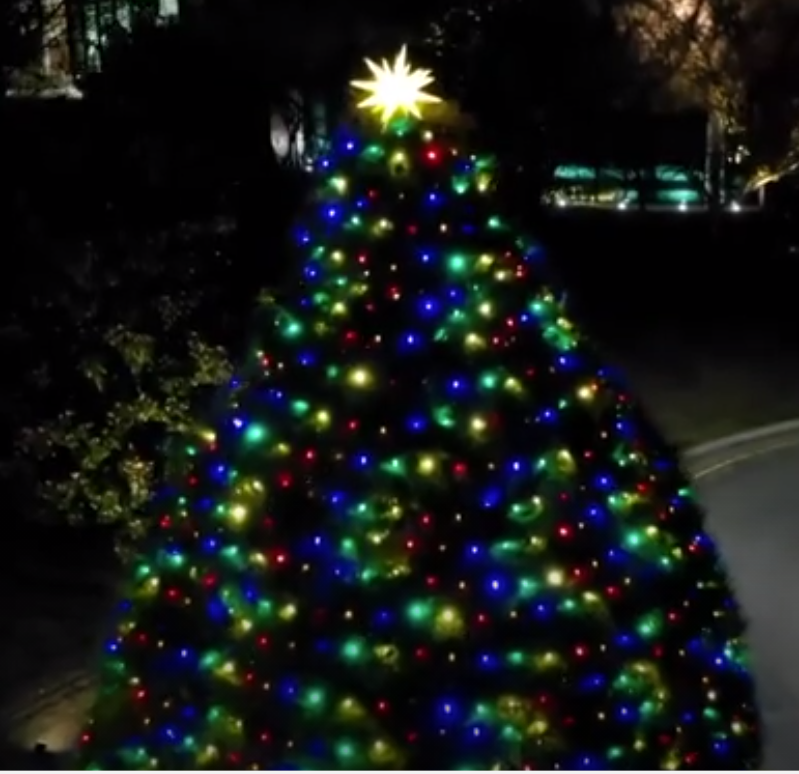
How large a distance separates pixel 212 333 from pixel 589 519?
5614 mm

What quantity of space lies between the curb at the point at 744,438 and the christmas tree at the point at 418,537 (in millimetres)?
8779

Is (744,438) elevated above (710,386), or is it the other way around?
(744,438)

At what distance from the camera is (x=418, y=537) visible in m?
5.34

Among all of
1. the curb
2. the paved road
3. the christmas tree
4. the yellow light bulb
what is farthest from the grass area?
the yellow light bulb

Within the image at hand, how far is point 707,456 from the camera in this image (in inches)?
564

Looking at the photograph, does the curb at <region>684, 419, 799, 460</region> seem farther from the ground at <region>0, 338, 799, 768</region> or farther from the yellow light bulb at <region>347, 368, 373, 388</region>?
the yellow light bulb at <region>347, 368, 373, 388</region>

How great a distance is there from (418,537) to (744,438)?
396 inches

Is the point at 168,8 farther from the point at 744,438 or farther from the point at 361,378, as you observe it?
the point at 361,378

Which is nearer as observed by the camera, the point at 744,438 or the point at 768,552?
the point at 768,552

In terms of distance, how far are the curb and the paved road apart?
0.10 m

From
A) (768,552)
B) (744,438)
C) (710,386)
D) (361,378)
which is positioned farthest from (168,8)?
(361,378)

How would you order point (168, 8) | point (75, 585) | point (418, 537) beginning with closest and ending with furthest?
point (418, 537)
point (75, 585)
point (168, 8)

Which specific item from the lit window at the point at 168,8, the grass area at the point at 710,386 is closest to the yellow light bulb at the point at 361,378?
the grass area at the point at 710,386

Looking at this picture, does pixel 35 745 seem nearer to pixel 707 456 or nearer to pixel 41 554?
pixel 41 554
